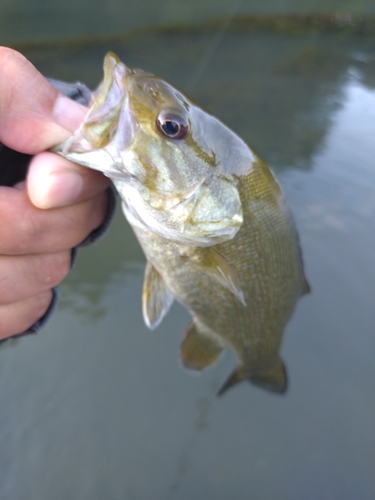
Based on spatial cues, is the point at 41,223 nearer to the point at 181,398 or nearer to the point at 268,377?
the point at 268,377

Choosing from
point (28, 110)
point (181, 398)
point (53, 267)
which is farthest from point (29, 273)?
point (181, 398)

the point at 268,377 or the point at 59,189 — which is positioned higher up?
the point at 59,189

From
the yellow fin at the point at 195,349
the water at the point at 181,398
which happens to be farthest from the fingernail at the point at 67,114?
the water at the point at 181,398

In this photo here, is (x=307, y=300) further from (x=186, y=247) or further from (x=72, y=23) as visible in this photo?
(x=72, y=23)

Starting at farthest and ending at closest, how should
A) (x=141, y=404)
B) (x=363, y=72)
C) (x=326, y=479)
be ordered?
(x=363, y=72)
(x=141, y=404)
(x=326, y=479)

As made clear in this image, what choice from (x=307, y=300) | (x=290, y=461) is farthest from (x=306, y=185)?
(x=290, y=461)

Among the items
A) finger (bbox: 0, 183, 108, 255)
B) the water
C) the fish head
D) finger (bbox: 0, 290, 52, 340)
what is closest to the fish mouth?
the fish head
